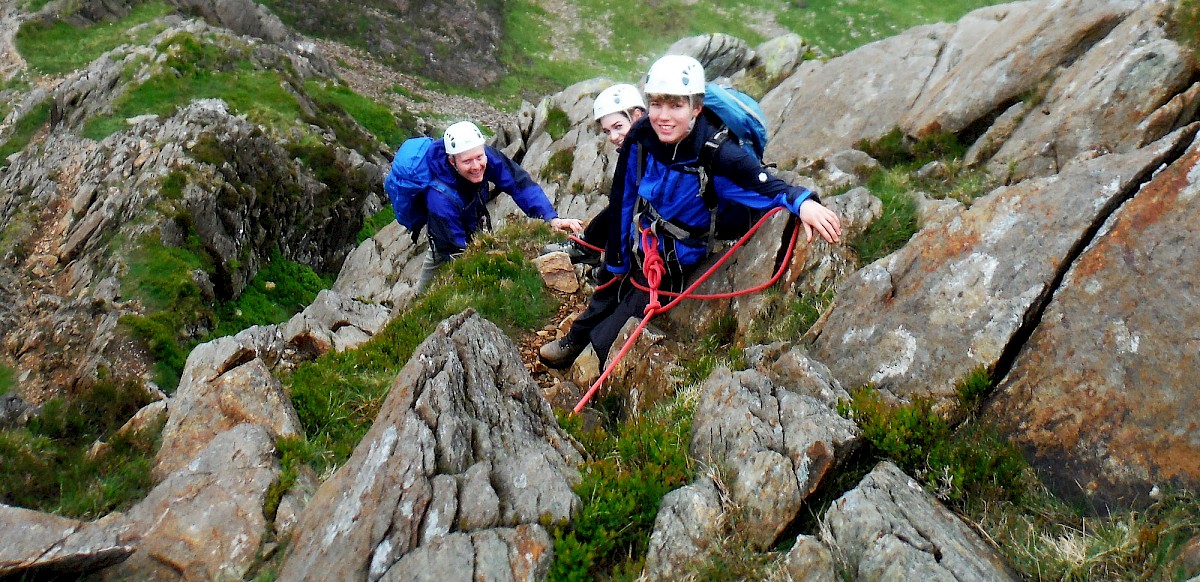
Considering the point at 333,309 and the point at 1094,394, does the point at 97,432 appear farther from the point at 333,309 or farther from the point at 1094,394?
the point at 1094,394

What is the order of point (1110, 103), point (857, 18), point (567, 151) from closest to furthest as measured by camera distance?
point (1110, 103) < point (567, 151) < point (857, 18)

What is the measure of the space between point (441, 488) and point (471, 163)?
23.6 ft

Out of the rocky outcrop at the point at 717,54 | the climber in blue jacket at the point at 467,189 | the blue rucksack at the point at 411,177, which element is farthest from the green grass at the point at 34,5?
the climber in blue jacket at the point at 467,189

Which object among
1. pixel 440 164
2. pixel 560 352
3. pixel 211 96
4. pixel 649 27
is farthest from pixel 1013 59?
pixel 649 27

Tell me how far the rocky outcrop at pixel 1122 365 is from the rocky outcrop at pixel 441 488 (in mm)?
3450

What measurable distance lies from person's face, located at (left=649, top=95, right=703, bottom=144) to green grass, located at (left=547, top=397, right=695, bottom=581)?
288 cm

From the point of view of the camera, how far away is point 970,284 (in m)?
5.71

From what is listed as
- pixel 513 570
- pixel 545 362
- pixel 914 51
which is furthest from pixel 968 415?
pixel 914 51

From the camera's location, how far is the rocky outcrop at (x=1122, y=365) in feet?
14.5

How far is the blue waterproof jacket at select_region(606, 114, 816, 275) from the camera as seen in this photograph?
6.84m

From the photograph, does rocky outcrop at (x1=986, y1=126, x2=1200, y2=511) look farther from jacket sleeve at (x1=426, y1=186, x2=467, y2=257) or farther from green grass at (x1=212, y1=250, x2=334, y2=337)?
green grass at (x1=212, y1=250, x2=334, y2=337)

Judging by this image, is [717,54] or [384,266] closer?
[384,266]

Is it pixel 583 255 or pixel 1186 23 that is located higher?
pixel 1186 23

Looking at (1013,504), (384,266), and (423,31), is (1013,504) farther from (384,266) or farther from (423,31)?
(423,31)
